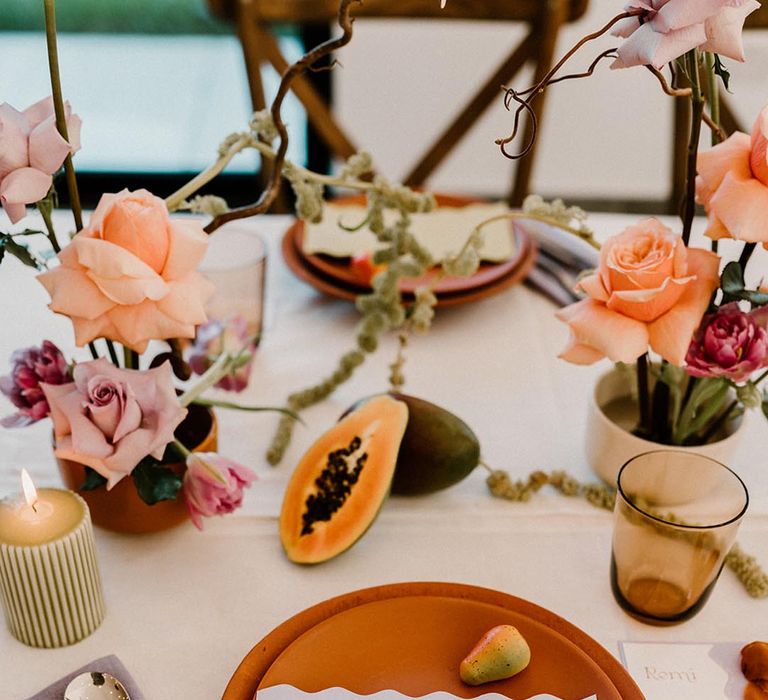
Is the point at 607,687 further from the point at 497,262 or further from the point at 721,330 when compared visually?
the point at 497,262

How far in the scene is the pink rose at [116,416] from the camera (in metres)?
0.68

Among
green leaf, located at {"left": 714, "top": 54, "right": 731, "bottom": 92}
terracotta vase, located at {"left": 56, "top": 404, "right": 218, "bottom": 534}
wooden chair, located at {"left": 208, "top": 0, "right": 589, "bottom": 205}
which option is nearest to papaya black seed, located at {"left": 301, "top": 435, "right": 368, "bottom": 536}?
terracotta vase, located at {"left": 56, "top": 404, "right": 218, "bottom": 534}

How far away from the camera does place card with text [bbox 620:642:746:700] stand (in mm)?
682

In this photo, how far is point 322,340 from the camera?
1139mm

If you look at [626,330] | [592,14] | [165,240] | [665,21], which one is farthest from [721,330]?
[592,14]

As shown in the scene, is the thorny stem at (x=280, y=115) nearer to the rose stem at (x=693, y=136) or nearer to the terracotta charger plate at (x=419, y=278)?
the rose stem at (x=693, y=136)

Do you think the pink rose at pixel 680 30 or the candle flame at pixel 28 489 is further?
the candle flame at pixel 28 489

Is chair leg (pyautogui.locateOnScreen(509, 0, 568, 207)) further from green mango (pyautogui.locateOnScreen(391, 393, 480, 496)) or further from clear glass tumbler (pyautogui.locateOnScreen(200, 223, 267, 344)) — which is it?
green mango (pyautogui.locateOnScreen(391, 393, 480, 496))

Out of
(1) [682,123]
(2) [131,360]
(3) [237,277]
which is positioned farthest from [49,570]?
(1) [682,123]

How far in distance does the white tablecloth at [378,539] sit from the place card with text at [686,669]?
20 mm

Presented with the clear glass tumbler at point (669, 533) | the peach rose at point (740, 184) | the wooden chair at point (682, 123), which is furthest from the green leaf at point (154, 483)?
the wooden chair at point (682, 123)

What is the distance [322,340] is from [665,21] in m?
0.65

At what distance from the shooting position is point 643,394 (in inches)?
32.6

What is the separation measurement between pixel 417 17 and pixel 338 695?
1310 millimetres
